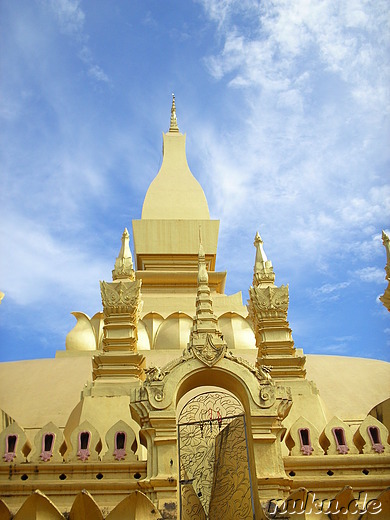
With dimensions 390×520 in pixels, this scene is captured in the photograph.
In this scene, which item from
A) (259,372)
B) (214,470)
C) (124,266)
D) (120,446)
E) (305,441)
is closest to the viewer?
(259,372)

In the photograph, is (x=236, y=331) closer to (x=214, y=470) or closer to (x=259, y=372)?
(x=214, y=470)

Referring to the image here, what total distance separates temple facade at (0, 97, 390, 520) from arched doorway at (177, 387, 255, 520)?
29mm

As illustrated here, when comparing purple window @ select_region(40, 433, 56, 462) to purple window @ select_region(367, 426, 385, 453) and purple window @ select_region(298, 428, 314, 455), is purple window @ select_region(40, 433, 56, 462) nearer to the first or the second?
purple window @ select_region(298, 428, 314, 455)

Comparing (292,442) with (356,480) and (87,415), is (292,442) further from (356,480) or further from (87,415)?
(87,415)

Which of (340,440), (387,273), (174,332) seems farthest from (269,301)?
Answer: (340,440)

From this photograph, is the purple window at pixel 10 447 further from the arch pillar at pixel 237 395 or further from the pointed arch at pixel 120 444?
the arch pillar at pixel 237 395

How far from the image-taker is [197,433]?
37.1ft

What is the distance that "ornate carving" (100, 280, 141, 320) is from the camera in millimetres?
15523

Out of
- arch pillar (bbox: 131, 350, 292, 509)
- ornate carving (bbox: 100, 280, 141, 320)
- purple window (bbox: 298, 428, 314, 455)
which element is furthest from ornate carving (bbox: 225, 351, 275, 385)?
ornate carving (bbox: 100, 280, 141, 320)

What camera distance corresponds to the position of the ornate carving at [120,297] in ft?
50.9

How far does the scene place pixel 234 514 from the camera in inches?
385

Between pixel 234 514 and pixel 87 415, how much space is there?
433 cm

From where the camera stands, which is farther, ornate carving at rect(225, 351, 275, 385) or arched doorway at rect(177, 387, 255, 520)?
arched doorway at rect(177, 387, 255, 520)

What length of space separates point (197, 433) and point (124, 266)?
7.03 m
